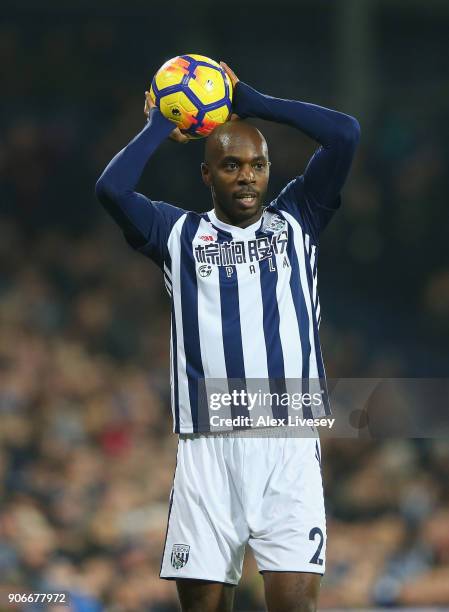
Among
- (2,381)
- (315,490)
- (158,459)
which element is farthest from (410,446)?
(315,490)

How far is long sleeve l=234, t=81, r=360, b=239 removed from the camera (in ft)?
12.6

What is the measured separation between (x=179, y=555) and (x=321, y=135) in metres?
1.49

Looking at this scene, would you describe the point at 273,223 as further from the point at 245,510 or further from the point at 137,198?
the point at 245,510

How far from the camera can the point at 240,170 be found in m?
3.78

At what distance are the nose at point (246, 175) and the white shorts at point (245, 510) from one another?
859mm

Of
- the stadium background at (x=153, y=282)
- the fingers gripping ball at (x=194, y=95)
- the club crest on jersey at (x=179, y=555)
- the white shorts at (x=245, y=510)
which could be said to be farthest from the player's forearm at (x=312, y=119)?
the stadium background at (x=153, y=282)

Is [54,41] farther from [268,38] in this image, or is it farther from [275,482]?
[275,482]

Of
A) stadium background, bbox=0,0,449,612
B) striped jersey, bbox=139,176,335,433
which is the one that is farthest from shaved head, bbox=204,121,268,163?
stadium background, bbox=0,0,449,612

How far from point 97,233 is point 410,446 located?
3.67m

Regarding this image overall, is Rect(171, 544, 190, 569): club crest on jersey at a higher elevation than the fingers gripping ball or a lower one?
lower

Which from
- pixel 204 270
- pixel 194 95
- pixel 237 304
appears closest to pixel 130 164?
pixel 194 95

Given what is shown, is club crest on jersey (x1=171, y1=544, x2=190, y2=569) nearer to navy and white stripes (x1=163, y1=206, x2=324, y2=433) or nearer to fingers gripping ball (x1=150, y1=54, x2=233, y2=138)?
navy and white stripes (x1=163, y1=206, x2=324, y2=433)

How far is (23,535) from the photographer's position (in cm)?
692

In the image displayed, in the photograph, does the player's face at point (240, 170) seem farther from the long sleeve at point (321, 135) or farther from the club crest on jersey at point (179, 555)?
the club crest on jersey at point (179, 555)
